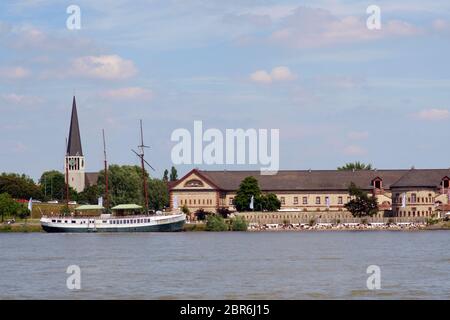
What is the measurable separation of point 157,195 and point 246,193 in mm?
12372

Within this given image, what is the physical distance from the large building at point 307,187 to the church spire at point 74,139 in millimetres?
31786

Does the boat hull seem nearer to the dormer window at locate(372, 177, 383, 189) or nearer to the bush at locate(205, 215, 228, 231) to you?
the bush at locate(205, 215, 228, 231)

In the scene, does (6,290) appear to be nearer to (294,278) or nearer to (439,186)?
(294,278)

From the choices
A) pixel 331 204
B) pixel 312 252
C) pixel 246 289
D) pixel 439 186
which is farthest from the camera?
pixel 331 204

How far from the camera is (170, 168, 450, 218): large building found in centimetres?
14038

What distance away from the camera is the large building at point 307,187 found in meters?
140

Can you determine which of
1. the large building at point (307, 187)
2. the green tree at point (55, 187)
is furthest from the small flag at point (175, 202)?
the green tree at point (55, 187)

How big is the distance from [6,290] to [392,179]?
381 ft

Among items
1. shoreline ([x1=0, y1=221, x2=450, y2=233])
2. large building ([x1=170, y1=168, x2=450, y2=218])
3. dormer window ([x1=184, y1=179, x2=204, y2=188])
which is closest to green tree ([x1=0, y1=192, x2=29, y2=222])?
shoreline ([x1=0, y1=221, x2=450, y2=233])

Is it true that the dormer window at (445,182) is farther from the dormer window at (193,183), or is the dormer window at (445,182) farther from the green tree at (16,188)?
the green tree at (16,188)

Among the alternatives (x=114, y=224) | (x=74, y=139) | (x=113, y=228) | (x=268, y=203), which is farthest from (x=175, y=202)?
(x=74, y=139)

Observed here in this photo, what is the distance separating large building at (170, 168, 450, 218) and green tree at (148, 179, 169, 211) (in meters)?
1.65
